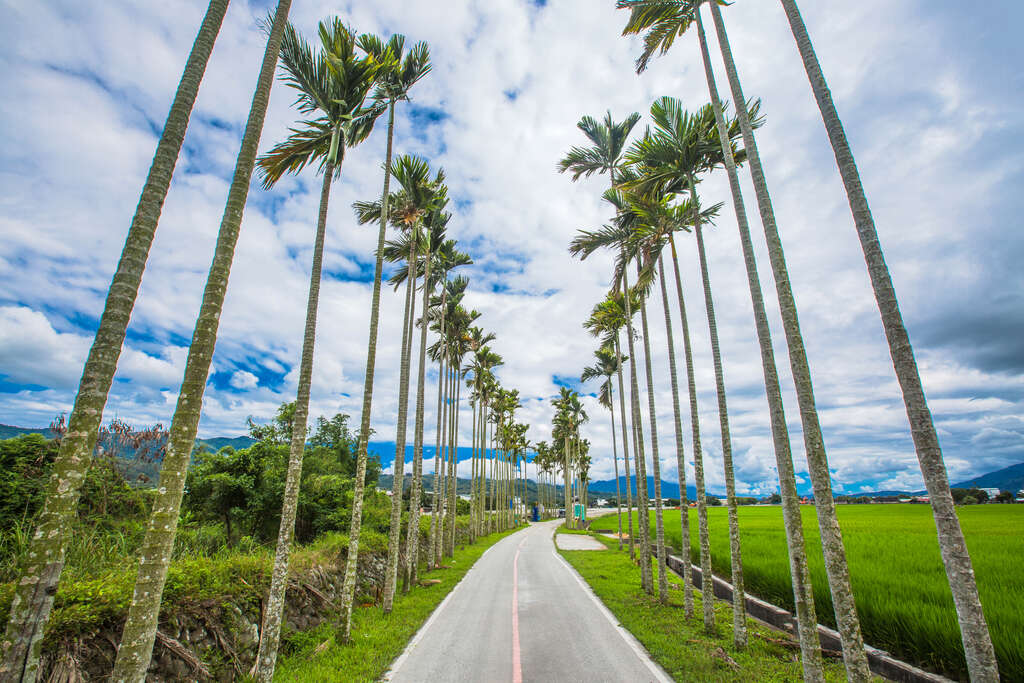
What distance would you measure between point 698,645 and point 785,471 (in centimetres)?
442

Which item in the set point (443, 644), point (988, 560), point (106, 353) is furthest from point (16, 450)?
point (988, 560)

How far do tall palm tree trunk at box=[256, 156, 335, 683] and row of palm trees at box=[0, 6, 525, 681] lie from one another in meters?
0.02

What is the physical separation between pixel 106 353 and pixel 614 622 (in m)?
10.7

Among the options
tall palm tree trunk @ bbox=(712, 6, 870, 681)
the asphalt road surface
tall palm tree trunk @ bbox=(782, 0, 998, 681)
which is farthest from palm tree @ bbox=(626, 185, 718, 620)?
tall palm tree trunk @ bbox=(782, 0, 998, 681)

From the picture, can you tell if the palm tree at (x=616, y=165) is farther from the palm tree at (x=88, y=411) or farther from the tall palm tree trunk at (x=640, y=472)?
the palm tree at (x=88, y=411)

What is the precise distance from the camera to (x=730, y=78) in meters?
6.44

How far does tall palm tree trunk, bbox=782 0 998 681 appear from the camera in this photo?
3287 millimetres

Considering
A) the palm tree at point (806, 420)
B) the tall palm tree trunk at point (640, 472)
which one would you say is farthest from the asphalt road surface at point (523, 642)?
the palm tree at point (806, 420)

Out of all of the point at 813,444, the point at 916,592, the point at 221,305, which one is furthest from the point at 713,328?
the point at 221,305

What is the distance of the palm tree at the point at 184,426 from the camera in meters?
3.16

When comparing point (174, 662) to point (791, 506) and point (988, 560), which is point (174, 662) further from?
point (988, 560)

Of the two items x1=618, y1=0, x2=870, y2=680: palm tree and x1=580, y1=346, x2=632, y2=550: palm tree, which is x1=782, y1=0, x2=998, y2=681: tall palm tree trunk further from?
x1=580, y1=346, x2=632, y2=550: palm tree

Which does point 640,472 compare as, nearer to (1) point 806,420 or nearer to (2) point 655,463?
(2) point 655,463

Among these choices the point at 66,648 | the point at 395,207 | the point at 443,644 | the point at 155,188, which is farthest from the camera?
the point at 395,207
